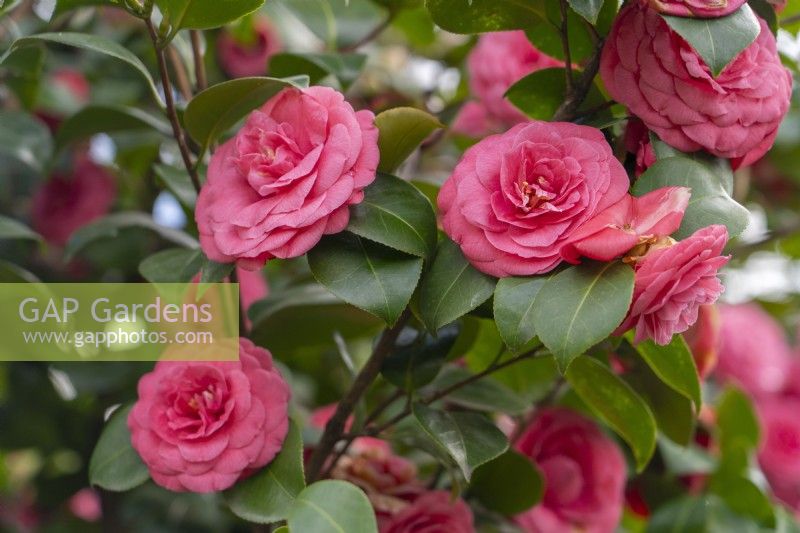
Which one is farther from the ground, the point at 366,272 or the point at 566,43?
the point at 566,43

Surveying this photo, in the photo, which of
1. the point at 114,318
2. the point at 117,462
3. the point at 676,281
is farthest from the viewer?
the point at 114,318

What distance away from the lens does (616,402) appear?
83 cm

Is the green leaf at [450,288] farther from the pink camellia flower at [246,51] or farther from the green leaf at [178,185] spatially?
the pink camellia flower at [246,51]

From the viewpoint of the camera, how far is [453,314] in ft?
2.14

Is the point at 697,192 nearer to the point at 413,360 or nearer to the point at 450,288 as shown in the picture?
the point at 450,288

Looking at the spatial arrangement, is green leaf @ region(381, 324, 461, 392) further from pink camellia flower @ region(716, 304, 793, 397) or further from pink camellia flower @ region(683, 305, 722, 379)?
pink camellia flower @ region(716, 304, 793, 397)

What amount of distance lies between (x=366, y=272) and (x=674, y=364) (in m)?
0.29

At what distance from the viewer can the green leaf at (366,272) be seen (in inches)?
26.3

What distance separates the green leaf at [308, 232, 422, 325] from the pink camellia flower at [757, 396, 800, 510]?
904mm

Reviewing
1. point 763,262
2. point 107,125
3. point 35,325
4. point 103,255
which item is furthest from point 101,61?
point 763,262

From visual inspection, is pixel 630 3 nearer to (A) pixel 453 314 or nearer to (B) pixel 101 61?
(A) pixel 453 314

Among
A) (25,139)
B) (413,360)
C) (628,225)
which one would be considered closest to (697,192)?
(628,225)

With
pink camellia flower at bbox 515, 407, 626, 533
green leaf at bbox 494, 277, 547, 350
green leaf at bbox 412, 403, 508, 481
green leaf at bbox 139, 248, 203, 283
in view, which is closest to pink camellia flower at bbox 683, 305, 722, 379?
pink camellia flower at bbox 515, 407, 626, 533

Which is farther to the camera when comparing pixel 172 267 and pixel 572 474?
pixel 572 474
